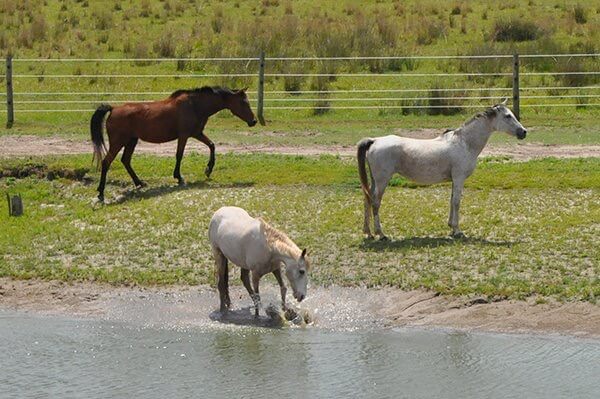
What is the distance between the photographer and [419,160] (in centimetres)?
1684

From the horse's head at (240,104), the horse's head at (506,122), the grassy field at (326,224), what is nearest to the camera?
the grassy field at (326,224)

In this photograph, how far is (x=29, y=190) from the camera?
67.4 ft

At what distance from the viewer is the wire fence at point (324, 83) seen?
95.7 feet

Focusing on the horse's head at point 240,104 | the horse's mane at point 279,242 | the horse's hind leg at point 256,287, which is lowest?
the horse's hind leg at point 256,287

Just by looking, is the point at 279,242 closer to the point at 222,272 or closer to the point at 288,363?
the point at 222,272

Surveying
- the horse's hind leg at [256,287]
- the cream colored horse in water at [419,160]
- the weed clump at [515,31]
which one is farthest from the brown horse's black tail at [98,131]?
the weed clump at [515,31]

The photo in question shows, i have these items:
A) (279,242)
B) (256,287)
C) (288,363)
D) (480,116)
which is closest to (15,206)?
(256,287)

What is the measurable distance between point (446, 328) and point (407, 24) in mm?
25621

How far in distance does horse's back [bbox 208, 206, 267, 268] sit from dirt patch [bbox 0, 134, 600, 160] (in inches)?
369

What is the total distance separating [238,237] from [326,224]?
397cm

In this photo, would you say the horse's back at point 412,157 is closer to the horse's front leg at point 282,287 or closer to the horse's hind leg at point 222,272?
the horse's hind leg at point 222,272

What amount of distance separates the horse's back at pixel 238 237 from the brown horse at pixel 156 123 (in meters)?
6.38

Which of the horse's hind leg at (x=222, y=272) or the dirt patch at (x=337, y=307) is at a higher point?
the horse's hind leg at (x=222, y=272)

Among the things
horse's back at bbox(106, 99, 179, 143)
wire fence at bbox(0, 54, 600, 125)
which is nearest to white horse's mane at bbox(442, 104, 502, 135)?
horse's back at bbox(106, 99, 179, 143)
